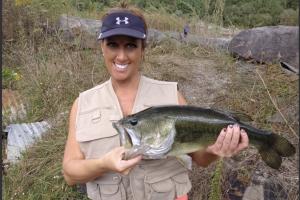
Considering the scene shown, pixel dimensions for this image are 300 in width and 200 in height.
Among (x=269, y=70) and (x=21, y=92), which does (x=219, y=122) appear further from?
(x=21, y=92)

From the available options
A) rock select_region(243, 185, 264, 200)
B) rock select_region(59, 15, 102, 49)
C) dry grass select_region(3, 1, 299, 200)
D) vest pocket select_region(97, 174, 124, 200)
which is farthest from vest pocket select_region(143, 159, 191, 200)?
rock select_region(59, 15, 102, 49)

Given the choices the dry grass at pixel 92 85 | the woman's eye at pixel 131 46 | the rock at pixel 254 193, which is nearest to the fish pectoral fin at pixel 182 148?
the woman's eye at pixel 131 46

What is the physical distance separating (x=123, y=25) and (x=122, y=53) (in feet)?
0.45

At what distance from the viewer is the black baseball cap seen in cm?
219

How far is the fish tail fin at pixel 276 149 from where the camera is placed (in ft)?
6.60

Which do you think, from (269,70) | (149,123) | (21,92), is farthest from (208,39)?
(149,123)

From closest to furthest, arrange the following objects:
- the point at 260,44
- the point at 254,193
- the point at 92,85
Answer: the point at 254,193 < the point at 92,85 < the point at 260,44

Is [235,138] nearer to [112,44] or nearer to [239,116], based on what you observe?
[239,116]

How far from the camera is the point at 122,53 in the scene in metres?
2.21

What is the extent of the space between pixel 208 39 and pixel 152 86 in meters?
4.77

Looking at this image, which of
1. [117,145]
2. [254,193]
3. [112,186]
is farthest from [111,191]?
[254,193]

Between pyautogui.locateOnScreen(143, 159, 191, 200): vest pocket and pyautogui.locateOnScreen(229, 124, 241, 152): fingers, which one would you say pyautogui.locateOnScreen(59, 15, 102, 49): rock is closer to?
pyautogui.locateOnScreen(143, 159, 191, 200): vest pocket

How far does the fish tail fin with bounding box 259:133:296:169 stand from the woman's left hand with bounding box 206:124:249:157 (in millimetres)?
133

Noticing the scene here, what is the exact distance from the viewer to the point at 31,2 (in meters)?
Answer: 7.69
